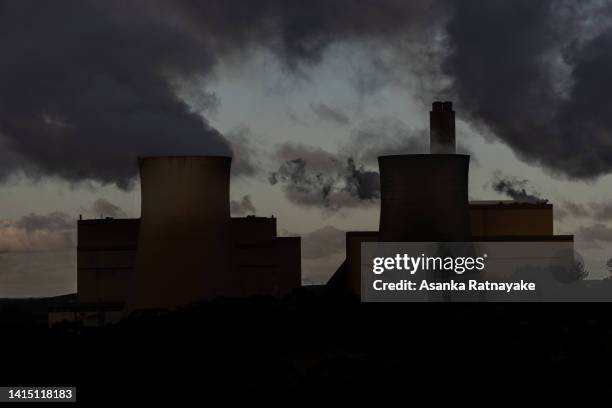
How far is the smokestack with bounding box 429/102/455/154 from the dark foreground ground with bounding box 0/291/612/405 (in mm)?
7598

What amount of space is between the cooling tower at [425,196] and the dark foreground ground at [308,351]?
6.22 ft

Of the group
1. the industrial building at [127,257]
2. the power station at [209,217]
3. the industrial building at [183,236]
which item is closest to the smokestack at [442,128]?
the industrial building at [127,257]

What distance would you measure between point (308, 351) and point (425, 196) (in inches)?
191

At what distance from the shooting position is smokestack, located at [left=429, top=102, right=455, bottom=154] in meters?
30.0

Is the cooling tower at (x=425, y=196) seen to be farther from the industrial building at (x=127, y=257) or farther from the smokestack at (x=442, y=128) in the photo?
the industrial building at (x=127, y=257)

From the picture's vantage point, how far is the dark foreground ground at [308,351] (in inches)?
683

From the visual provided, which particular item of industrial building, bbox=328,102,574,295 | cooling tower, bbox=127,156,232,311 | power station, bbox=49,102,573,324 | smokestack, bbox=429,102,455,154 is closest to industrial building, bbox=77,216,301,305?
smokestack, bbox=429,102,455,154

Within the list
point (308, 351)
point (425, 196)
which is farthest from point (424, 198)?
point (308, 351)

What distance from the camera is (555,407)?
1650 centimetres

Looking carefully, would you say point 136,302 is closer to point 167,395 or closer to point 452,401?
point 167,395

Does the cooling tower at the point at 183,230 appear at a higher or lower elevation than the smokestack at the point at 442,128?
lower

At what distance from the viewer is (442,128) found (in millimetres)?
30031

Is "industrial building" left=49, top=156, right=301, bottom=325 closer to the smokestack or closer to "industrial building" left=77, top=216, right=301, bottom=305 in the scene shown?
"industrial building" left=77, top=216, right=301, bottom=305

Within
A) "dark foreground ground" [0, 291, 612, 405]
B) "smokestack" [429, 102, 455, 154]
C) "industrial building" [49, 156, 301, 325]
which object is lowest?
"dark foreground ground" [0, 291, 612, 405]
